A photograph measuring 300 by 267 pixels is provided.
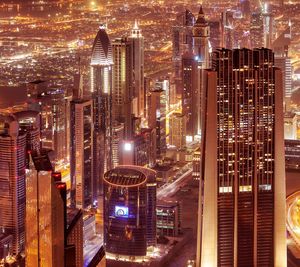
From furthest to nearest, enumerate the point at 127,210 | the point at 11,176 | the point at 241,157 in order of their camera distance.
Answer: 1. the point at 127,210
2. the point at 11,176
3. the point at 241,157

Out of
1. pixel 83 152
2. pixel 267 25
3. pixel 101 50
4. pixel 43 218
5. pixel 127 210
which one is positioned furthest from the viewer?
pixel 267 25

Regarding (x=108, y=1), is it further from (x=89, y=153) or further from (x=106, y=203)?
(x=106, y=203)

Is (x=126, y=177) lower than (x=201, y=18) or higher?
lower

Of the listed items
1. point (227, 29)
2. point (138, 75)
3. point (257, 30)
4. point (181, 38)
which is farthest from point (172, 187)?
point (257, 30)

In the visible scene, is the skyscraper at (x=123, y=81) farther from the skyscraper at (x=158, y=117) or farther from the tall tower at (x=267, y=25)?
the tall tower at (x=267, y=25)

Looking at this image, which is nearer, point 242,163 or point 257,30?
point 242,163

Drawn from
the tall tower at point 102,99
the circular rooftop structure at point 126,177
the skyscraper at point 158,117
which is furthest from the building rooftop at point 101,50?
the circular rooftop structure at point 126,177

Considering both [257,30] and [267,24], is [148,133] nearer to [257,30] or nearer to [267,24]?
[257,30]
